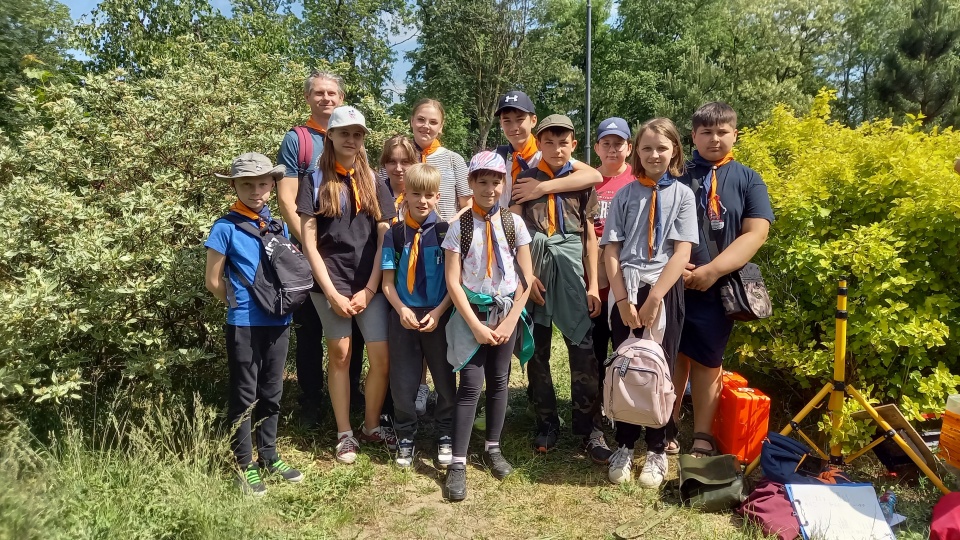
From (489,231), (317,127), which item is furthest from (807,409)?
(317,127)

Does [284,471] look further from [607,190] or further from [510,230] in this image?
[607,190]

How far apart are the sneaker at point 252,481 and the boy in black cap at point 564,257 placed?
1.91 metres

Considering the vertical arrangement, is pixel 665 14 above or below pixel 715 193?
above

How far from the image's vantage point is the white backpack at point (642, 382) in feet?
10.8

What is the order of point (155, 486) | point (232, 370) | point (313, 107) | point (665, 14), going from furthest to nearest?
point (665, 14), point (313, 107), point (232, 370), point (155, 486)

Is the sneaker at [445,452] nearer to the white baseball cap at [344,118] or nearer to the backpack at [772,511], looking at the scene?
the backpack at [772,511]

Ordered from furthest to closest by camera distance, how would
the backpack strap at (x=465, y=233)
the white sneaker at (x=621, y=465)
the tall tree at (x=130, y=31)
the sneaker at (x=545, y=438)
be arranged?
the tall tree at (x=130, y=31) → the sneaker at (x=545, y=438) → the white sneaker at (x=621, y=465) → the backpack strap at (x=465, y=233)

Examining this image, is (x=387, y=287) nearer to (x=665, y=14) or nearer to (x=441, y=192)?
(x=441, y=192)

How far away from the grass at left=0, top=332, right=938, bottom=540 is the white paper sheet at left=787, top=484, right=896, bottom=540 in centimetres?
21

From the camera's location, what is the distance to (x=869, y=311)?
3.70m

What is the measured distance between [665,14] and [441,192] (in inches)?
1140

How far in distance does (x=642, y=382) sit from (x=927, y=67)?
71.5 ft

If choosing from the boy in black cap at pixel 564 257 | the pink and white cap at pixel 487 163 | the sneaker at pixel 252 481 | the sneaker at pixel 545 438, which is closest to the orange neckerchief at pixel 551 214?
the boy in black cap at pixel 564 257

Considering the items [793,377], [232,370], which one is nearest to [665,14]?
[793,377]
